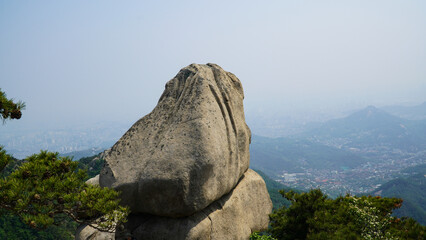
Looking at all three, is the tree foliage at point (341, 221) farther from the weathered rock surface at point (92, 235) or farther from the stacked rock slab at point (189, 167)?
the weathered rock surface at point (92, 235)

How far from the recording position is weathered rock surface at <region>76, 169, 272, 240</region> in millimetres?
8914

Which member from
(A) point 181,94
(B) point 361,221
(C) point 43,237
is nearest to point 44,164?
(A) point 181,94

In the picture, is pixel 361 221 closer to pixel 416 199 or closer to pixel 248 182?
pixel 248 182

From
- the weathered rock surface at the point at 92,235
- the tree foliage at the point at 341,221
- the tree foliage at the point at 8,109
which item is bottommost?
the weathered rock surface at the point at 92,235

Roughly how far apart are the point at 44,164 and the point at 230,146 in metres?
5.85

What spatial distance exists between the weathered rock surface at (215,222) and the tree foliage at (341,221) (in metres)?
0.97

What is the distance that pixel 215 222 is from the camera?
9445 mm

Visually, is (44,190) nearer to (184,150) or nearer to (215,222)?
(184,150)

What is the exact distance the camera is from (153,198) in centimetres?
885

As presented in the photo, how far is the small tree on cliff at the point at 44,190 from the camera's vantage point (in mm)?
5945

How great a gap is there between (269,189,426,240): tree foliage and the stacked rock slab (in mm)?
1541

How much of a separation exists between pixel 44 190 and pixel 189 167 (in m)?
3.75

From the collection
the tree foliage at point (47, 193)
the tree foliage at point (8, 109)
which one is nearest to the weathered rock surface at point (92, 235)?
the tree foliage at point (47, 193)

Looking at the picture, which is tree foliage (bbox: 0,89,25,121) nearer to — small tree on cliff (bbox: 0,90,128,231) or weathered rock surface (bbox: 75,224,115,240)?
small tree on cliff (bbox: 0,90,128,231)
